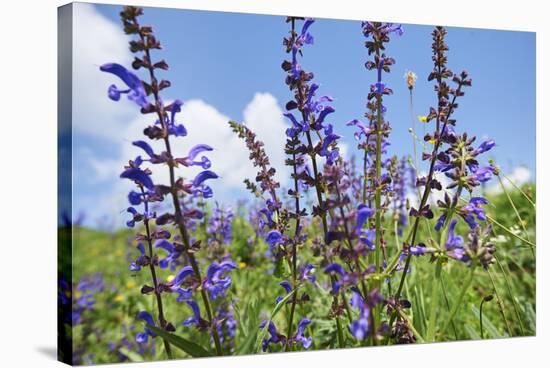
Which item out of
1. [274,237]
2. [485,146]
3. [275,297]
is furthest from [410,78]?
[275,297]

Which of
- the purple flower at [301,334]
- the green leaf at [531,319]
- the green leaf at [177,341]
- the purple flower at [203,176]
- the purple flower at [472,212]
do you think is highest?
the purple flower at [203,176]

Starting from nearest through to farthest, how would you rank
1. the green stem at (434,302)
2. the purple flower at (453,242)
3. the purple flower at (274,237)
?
the green stem at (434,302) < the purple flower at (453,242) < the purple flower at (274,237)

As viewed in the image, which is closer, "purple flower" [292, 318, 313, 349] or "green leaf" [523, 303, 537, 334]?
"purple flower" [292, 318, 313, 349]

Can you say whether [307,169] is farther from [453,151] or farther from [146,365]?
[146,365]

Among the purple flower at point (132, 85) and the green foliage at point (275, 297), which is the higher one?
the purple flower at point (132, 85)

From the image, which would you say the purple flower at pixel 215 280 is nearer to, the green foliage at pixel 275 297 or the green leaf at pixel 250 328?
A: the green leaf at pixel 250 328

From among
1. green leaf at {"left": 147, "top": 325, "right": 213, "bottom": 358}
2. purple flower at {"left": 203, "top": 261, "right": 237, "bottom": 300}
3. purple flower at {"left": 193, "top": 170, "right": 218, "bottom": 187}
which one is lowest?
green leaf at {"left": 147, "top": 325, "right": 213, "bottom": 358}

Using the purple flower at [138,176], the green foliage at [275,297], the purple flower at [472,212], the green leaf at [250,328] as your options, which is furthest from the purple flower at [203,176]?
the purple flower at [472,212]

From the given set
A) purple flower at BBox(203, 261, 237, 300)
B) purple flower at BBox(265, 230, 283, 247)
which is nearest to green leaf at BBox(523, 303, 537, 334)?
purple flower at BBox(265, 230, 283, 247)

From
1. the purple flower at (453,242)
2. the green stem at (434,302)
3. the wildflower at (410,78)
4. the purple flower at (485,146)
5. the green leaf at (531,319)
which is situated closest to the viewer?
the green stem at (434,302)

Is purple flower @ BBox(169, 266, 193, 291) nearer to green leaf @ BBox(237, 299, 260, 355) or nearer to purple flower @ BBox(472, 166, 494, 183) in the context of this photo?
green leaf @ BBox(237, 299, 260, 355)

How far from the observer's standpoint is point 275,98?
462cm

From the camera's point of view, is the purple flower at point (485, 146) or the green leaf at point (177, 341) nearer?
the green leaf at point (177, 341)

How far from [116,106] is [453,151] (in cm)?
210
